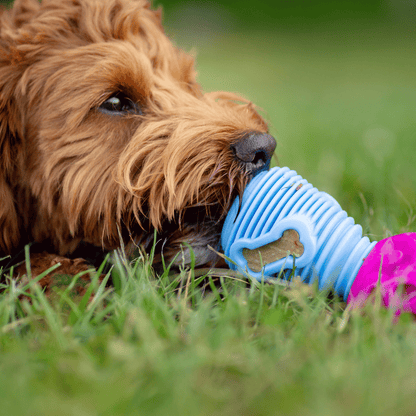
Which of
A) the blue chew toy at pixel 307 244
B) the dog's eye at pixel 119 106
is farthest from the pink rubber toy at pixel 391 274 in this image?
the dog's eye at pixel 119 106

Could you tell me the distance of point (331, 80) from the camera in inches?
486

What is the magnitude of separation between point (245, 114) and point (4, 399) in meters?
1.88

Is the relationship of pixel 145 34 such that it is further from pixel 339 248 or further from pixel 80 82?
pixel 339 248

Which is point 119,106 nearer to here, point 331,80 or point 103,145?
point 103,145

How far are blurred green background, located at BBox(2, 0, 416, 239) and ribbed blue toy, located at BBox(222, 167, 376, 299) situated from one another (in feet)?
2.88

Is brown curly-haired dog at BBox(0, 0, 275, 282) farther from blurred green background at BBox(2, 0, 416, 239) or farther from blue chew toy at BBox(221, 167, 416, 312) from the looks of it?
blurred green background at BBox(2, 0, 416, 239)

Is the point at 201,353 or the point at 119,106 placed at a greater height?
the point at 119,106

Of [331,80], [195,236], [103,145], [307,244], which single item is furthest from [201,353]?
[331,80]

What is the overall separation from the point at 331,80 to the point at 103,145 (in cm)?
1125

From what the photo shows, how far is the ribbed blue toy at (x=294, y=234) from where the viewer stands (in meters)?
1.75

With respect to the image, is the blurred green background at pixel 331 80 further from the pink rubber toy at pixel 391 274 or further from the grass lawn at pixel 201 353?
the grass lawn at pixel 201 353

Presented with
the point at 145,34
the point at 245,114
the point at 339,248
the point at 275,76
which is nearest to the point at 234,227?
the point at 339,248

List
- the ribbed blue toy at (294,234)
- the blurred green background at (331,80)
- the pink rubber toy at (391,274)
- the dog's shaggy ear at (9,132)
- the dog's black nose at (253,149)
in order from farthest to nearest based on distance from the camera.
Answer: the blurred green background at (331,80) → the dog's shaggy ear at (9,132) → the dog's black nose at (253,149) → the ribbed blue toy at (294,234) → the pink rubber toy at (391,274)

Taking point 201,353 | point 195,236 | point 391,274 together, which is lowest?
point 195,236
